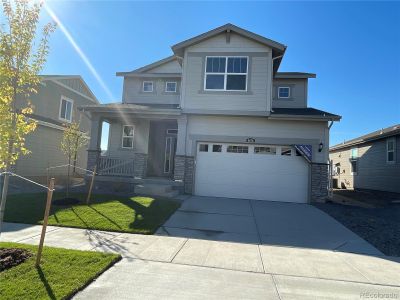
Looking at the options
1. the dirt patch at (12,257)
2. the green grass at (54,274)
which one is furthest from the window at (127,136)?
the dirt patch at (12,257)

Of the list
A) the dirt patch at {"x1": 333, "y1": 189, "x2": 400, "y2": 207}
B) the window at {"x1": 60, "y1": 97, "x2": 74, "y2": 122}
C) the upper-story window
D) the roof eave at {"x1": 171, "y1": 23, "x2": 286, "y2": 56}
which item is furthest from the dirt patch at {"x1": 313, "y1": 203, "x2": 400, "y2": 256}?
the window at {"x1": 60, "y1": 97, "x2": 74, "y2": 122}

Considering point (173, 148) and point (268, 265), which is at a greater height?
point (173, 148)

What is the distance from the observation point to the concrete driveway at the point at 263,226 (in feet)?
21.9

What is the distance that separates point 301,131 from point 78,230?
1011cm

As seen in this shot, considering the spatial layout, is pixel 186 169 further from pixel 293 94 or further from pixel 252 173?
pixel 293 94

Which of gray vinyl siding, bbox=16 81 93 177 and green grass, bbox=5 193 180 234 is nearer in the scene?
green grass, bbox=5 193 180 234

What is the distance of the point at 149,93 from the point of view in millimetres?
17016

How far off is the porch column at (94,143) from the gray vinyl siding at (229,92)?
4.22 metres

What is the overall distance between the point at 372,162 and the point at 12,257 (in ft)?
69.8

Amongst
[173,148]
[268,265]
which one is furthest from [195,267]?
[173,148]

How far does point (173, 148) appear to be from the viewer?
50.0 feet

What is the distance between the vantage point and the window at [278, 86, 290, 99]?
55.9 feet

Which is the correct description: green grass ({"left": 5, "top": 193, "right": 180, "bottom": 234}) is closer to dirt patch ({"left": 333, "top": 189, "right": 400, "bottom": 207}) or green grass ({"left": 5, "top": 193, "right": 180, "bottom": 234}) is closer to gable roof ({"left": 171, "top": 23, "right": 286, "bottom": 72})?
gable roof ({"left": 171, "top": 23, "right": 286, "bottom": 72})

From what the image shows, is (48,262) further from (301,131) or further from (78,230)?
(301,131)
